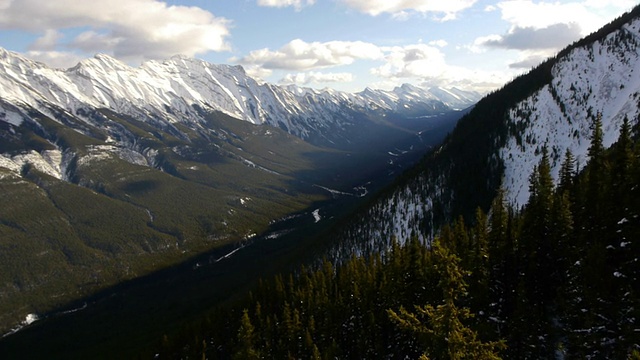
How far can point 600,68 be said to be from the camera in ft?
616

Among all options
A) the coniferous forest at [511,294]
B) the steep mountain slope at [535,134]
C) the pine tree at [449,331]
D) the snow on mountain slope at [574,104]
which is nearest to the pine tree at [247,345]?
the coniferous forest at [511,294]

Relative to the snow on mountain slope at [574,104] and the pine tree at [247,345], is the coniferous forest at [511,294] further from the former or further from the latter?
the snow on mountain slope at [574,104]

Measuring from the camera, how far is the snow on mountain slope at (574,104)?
170 meters

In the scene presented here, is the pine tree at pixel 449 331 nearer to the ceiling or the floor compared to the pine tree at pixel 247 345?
nearer to the ceiling

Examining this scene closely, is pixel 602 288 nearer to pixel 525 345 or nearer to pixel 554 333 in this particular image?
pixel 554 333

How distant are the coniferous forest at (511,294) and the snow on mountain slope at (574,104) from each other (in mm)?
91349

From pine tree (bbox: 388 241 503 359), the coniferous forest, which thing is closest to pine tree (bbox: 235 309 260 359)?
the coniferous forest

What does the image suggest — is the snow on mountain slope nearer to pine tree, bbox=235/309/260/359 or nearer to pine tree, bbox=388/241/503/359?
pine tree, bbox=235/309/260/359

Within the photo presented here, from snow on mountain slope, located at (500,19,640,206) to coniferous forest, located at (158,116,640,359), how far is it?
300 feet

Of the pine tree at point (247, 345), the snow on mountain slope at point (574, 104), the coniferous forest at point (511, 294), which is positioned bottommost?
the pine tree at point (247, 345)

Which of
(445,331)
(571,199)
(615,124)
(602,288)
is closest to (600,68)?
(615,124)

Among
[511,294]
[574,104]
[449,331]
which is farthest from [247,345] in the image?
[574,104]

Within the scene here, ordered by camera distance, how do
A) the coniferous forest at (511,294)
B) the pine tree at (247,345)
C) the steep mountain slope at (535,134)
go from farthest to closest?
1. the steep mountain slope at (535,134)
2. the pine tree at (247,345)
3. the coniferous forest at (511,294)

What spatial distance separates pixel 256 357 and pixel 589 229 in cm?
6185
